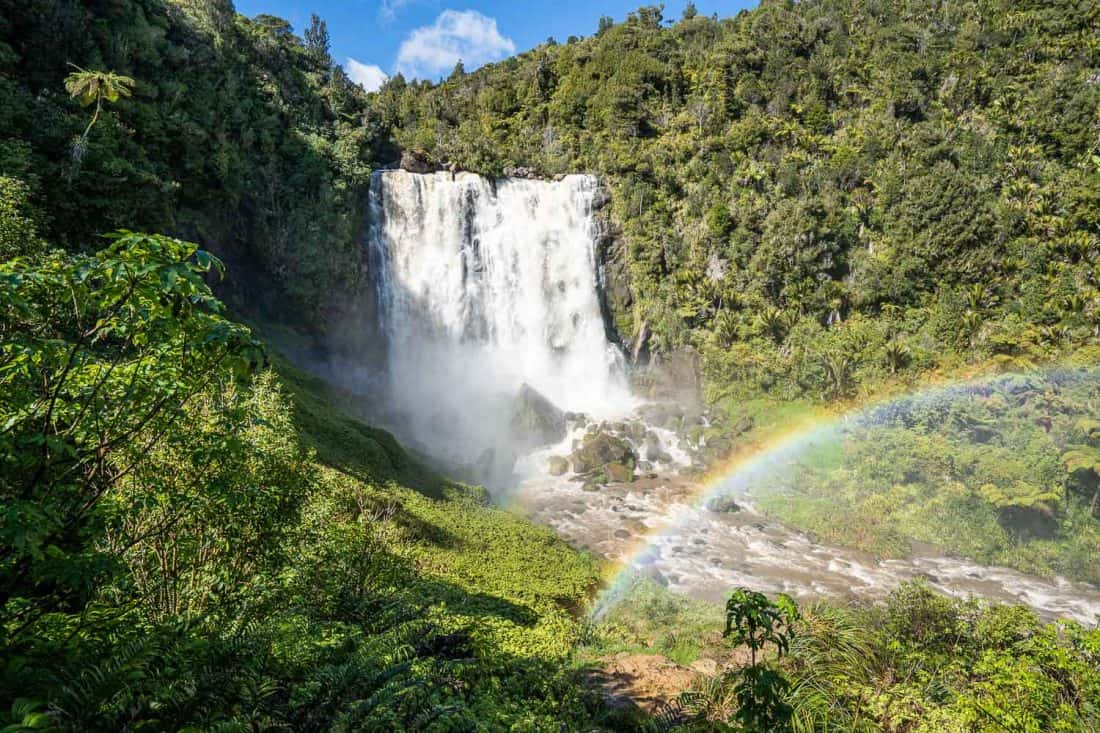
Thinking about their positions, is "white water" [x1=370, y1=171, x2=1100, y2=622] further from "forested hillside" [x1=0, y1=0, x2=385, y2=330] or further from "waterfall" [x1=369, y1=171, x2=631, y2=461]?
"forested hillside" [x1=0, y1=0, x2=385, y2=330]

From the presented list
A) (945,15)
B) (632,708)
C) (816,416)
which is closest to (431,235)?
(816,416)

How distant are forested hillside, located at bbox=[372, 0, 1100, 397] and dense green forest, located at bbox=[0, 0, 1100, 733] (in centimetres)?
27

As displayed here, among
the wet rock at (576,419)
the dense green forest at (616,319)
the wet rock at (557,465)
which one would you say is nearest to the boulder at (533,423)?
the wet rock at (576,419)

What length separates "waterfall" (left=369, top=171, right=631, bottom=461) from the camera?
1328 inches

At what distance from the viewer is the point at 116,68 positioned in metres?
19.6

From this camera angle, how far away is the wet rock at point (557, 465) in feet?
88.1

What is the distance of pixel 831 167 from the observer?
38438 mm

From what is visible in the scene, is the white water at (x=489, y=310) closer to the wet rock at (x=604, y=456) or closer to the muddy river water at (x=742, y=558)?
the wet rock at (x=604, y=456)

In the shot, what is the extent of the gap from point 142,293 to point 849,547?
2358 cm

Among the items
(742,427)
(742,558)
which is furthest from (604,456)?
(742,558)

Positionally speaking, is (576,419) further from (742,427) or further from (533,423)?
(742,427)

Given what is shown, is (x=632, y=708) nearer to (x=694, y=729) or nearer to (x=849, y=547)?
(x=694, y=729)

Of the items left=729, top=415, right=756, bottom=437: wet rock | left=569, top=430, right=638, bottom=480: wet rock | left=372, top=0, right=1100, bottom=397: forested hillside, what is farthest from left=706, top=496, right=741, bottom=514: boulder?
left=372, top=0, right=1100, bottom=397: forested hillside

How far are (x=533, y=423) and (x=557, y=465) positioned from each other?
3552 millimetres
